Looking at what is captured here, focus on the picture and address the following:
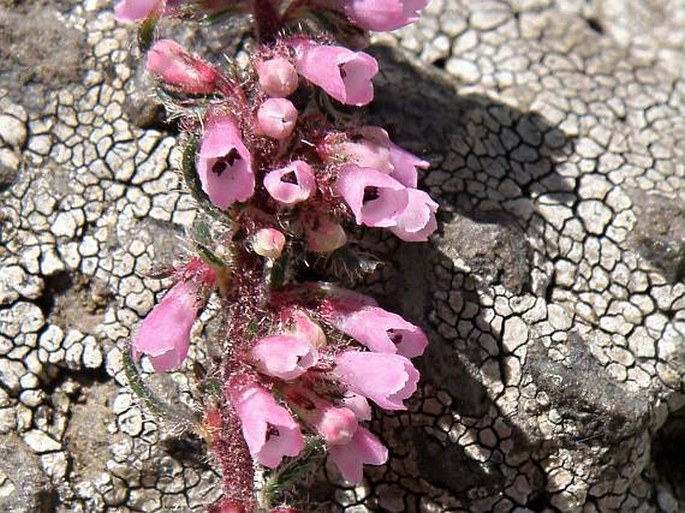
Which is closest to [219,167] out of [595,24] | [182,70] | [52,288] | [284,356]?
[182,70]

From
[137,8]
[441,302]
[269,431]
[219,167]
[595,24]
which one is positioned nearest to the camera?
[269,431]

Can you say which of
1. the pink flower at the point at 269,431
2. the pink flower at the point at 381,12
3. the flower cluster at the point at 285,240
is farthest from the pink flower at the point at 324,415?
the pink flower at the point at 381,12

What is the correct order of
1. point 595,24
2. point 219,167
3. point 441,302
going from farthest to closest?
point 595,24 → point 441,302 → point 219,167

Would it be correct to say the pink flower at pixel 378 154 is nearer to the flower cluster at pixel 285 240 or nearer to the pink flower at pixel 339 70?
the flower cluster at pixel 285 240

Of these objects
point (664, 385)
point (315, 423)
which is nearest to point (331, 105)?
point (315, 423)

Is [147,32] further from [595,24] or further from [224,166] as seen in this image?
[595,24]
